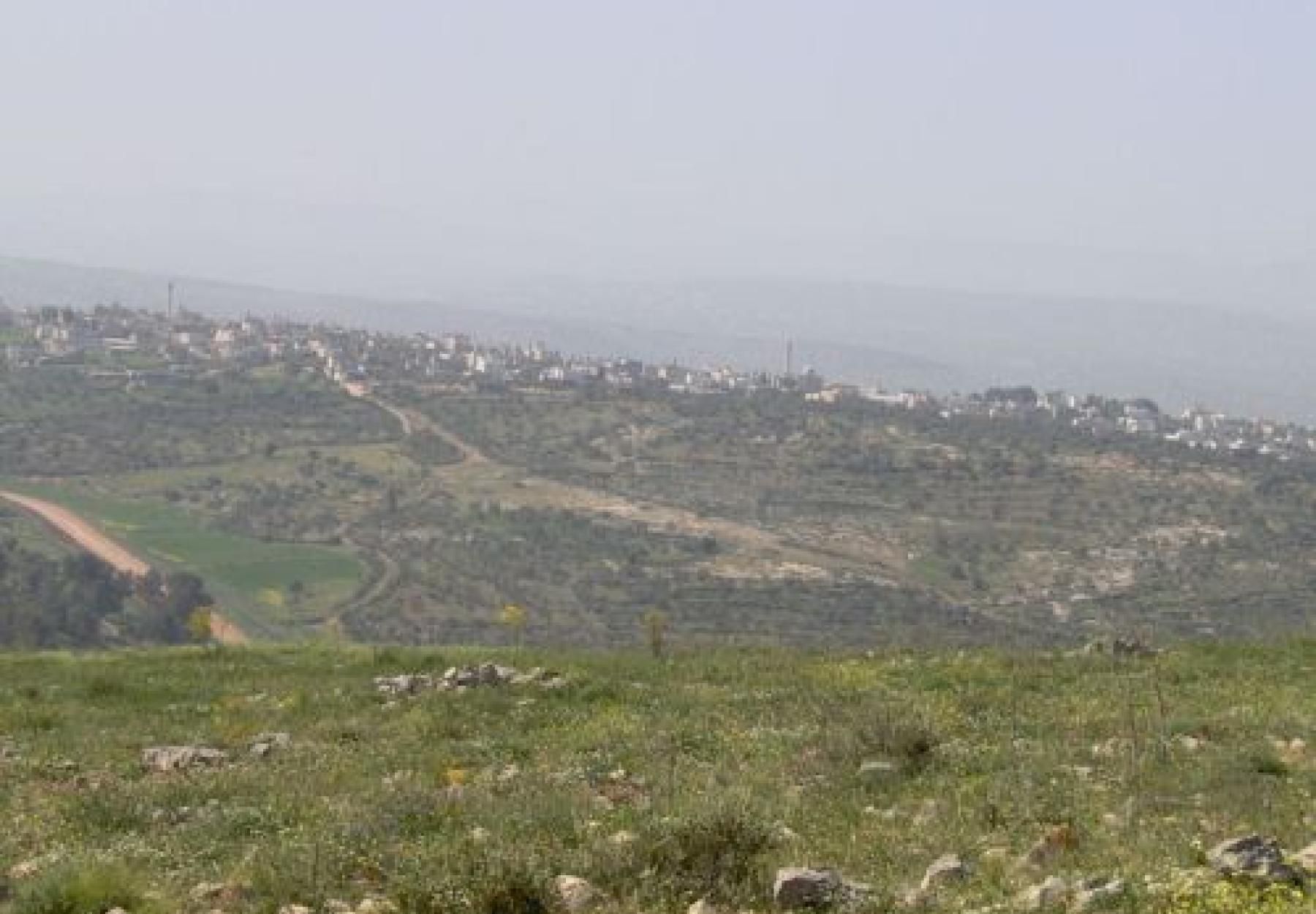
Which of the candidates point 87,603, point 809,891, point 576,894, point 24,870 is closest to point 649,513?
point 87,603

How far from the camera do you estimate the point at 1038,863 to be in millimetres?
8969

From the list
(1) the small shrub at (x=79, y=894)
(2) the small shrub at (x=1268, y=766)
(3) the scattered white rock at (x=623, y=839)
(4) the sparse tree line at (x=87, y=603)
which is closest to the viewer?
(1) the small shrub at (x=79, y=894)

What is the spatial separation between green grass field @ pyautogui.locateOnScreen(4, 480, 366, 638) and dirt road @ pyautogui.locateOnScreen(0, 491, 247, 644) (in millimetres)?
1067

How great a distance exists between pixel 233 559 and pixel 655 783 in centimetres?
9166

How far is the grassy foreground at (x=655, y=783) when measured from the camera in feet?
29.1

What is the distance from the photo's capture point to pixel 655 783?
12.9 m

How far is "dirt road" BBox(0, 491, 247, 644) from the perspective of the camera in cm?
9287

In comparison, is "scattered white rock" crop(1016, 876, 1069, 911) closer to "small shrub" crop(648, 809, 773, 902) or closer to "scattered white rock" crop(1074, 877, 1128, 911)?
"scattered white rock" crop(1074, 877, 1128, 911)

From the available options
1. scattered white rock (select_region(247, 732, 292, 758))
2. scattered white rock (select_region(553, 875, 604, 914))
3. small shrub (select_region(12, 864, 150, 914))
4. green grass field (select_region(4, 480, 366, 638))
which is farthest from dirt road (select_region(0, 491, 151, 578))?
scattered white rock (select_region(553, 875, 604, 914))

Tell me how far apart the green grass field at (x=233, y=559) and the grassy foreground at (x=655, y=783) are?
63.2 meters

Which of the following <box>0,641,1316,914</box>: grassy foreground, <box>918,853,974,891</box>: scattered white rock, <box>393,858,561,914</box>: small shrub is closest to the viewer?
<box>393,858,561,914</box>: small shrub

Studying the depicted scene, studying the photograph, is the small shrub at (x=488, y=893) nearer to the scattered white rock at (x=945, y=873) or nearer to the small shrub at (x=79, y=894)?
the small shrub at (x=79, y=894)

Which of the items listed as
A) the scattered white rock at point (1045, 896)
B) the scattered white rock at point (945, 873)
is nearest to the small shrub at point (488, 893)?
the scattered white rock at point (945, 873)

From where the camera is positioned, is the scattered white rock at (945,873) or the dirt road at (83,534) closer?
the scattered white rock at (945,873)
